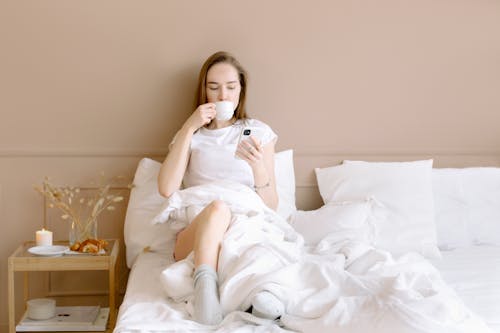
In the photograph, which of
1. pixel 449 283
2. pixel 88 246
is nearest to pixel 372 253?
pixel 449 283

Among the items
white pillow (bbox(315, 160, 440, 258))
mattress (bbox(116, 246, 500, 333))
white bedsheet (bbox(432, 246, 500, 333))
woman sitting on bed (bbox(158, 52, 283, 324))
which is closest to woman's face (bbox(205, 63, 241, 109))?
→ woman sitting on bed (bbox(158, 52, 283, 324))

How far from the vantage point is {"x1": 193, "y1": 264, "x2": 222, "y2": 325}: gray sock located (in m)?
1.93

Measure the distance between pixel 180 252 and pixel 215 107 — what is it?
57cm

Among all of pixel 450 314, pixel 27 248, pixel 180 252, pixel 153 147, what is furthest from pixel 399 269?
pixel 27 248

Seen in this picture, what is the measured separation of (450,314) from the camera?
177 centimetres

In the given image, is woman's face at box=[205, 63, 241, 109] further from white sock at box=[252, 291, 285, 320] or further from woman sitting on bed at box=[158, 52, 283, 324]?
white sock at box=[252, 291, 285, 320]

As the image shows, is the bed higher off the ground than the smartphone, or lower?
lower

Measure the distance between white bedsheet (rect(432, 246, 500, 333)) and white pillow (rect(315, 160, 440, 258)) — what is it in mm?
121

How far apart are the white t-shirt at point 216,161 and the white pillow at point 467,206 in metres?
0.84

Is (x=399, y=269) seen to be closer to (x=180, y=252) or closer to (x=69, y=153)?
(x=180, y=252)

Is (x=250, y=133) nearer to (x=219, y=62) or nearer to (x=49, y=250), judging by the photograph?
(x=219, y=62)

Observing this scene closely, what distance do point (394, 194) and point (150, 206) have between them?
1036 mm

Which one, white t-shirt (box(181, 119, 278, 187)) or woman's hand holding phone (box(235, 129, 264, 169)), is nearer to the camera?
woman's hand holding phone (box(235, 129, 264, 169))

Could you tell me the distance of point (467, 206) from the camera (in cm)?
300
